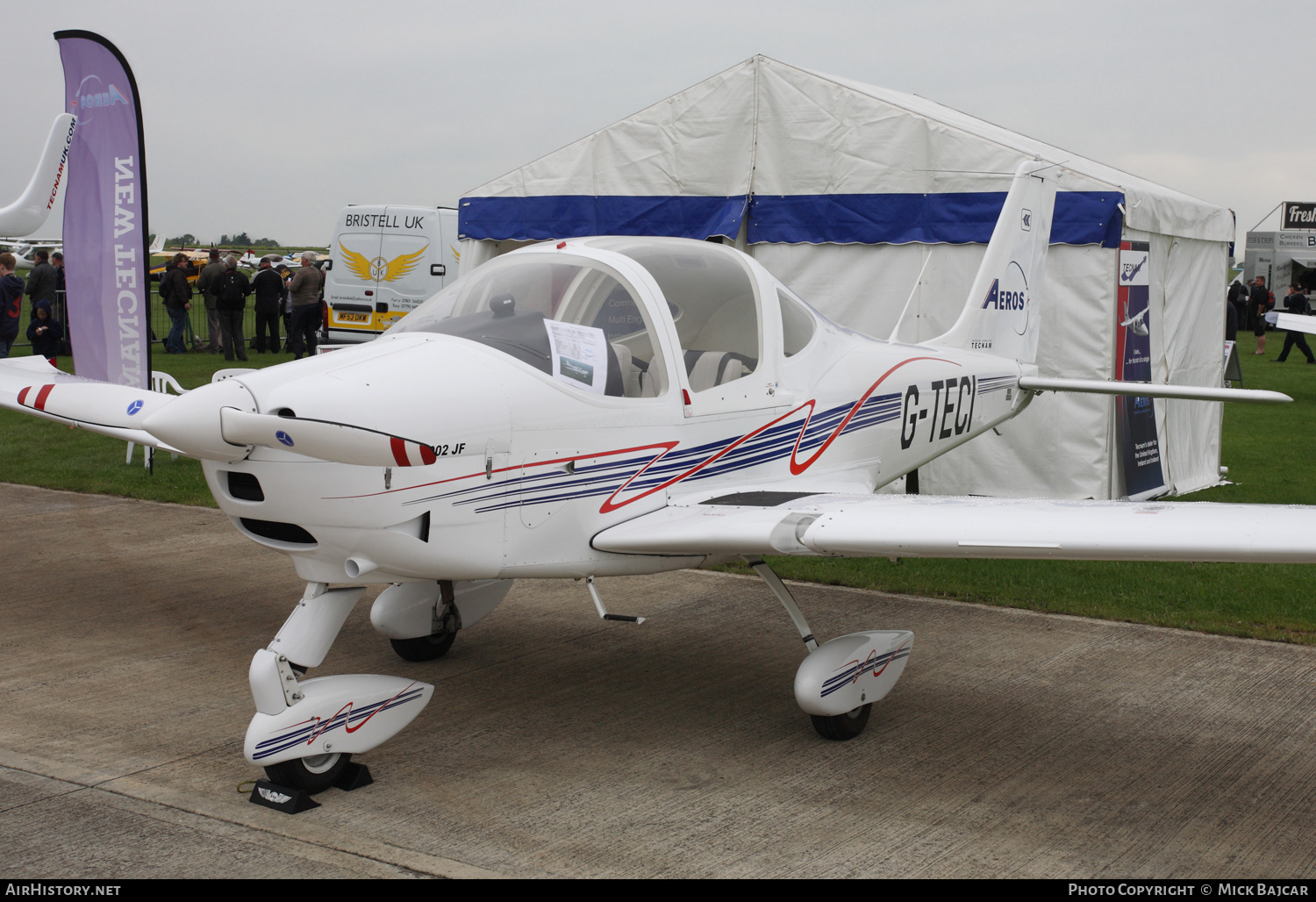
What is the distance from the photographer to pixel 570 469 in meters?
4.58

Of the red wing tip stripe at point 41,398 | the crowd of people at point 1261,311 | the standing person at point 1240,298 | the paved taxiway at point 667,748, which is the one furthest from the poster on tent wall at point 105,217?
the standing person at point 1240,298

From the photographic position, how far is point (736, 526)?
15.0 ft

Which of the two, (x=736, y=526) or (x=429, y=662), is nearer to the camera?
(x=736, y=526)

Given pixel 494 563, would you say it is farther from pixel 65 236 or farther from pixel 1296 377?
pixel 1296 377

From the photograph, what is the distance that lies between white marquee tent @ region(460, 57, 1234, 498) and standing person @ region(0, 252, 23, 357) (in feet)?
28.1

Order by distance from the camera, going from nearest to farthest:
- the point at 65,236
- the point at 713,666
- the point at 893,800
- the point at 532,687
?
1. the point at 893,800
2. the point at 532,687
3. the point at 713,666
4. the point at 65,236

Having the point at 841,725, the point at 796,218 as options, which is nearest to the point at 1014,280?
the point at 796,218

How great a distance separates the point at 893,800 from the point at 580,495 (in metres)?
1.66

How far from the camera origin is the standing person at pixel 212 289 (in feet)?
66.1

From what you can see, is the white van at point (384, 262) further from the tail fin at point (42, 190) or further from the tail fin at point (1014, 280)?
the tail fin at point (1014, 280)

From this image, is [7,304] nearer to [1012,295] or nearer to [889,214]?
[889,214]

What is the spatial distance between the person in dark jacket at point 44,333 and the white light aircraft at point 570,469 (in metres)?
10.4

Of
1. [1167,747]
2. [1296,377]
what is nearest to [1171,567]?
[1167,747]

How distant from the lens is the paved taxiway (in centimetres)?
378
